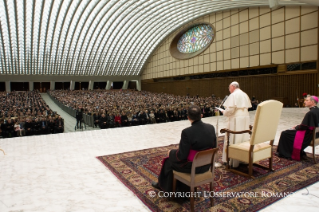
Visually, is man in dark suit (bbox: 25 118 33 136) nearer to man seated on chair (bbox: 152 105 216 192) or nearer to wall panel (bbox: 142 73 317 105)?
man seated on chair (bbox: 152 105 216 192)

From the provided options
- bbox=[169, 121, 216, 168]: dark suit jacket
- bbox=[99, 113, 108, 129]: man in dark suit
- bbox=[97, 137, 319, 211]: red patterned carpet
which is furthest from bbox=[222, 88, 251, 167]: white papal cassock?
bbox=[99, 113, 108, 129]: man in dark suit

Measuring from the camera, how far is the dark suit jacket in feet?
9.79

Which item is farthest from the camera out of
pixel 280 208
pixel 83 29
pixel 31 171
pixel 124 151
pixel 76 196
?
pixel 83 29

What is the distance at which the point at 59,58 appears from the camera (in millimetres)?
42406

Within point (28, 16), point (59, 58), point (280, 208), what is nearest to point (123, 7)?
point (28, 16)

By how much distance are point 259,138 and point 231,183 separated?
0.97 meters

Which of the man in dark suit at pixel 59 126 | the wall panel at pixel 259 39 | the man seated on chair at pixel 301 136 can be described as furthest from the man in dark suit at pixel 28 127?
the wall panel at pixel 259 39

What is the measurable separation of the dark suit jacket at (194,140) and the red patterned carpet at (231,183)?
74 cm

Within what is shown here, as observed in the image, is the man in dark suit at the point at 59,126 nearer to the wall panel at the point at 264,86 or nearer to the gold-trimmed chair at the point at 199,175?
the gold-trimmed chair at the point at 199,175

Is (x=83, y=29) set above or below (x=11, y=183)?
above

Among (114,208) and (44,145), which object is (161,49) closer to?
(44,145)

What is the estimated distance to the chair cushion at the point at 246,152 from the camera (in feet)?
13.4

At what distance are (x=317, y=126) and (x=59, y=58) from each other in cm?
4491

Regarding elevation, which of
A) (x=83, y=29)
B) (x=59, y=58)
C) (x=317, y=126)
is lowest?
(x=317, y=126)
